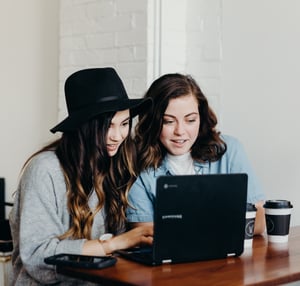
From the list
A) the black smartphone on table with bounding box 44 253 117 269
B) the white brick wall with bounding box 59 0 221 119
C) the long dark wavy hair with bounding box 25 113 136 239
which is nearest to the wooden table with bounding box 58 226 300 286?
the black smartphone on table with bounding box 44 253 117 269

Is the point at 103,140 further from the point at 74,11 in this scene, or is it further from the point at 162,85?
the point at 74,11

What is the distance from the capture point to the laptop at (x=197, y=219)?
5.76 feet

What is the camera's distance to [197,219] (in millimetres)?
1802

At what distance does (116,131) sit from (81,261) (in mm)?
494

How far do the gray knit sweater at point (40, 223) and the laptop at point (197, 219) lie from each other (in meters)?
0.21

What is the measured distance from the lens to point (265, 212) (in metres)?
2.16

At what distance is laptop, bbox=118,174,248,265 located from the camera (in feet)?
5.76

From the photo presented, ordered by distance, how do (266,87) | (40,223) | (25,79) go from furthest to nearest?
(25,79) → (266,87) → (40,223)

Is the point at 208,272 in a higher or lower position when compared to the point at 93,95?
lower

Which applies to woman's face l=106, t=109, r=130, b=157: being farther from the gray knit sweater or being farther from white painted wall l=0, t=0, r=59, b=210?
white painted wall l=0, t=0, r=59, b=210

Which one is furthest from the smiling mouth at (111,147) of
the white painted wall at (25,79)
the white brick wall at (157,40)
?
the white painted wall at (25,79)

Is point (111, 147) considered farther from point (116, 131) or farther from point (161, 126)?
point (161, 126)

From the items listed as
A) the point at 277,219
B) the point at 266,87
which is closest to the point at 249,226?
the point at 277,219

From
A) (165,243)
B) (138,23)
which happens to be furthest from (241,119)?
(165,243)
